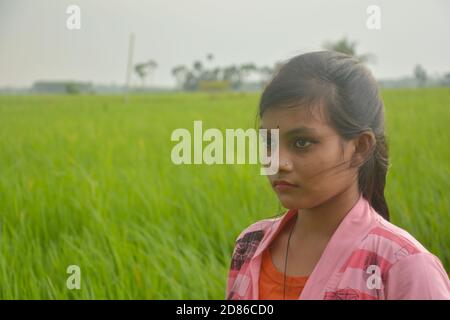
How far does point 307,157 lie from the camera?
59 cm

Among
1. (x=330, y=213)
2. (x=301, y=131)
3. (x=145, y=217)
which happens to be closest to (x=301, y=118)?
(x=301, y=131)

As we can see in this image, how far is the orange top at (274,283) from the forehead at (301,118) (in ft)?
0.60

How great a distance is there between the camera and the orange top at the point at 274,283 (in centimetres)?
62

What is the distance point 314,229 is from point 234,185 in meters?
1.35

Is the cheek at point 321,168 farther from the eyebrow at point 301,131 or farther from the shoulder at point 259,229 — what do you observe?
the shoulder at point 259,229

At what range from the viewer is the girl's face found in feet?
1.94

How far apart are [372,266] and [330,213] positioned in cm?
10

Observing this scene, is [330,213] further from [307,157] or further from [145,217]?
[145,217]

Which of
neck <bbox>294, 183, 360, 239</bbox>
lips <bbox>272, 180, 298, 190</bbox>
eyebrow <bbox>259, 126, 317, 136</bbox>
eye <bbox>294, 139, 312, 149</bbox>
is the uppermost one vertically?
eyebrow <bbox>259, 126, 317, 136</bbox>

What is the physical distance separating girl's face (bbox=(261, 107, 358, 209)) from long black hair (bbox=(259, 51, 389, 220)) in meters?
0.01

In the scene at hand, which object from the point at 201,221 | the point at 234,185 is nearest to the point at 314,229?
the point at 201,221

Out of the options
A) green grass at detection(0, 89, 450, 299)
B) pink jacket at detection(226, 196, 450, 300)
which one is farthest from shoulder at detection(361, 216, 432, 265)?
green grass at detection(0, 89, 450, 299)

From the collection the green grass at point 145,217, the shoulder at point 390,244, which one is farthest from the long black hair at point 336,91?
the green grass at point 145,217

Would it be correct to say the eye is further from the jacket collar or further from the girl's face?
the jacket collar
